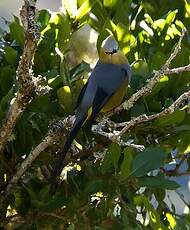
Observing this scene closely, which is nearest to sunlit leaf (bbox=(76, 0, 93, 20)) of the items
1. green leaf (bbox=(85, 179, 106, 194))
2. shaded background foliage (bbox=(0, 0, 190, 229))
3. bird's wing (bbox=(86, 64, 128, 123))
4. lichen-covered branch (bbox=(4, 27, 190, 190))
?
shaded background foliage (bbox=(0, 0, 190, 229))

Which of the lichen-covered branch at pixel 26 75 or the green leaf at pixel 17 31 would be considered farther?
the green leaf at pixel 17 31

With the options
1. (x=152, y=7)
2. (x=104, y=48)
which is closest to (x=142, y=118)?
(x=104, y=48)

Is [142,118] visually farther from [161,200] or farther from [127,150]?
[161,200]

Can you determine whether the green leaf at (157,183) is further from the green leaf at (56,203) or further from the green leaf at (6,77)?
the green leaf at (6,77)

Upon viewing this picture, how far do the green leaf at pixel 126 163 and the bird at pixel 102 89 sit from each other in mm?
91

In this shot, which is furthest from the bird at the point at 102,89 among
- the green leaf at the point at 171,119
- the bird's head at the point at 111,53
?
the green leaf at the point at 171,119

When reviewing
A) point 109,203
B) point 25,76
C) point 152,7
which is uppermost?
point 25,76

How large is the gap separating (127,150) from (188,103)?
217 millimetres

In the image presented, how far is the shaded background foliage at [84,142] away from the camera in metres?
0.99

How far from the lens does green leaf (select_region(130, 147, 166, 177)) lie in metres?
0.97

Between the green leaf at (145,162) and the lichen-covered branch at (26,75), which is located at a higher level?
the lichen-covered branch at (26,75)

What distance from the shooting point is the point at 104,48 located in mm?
1203

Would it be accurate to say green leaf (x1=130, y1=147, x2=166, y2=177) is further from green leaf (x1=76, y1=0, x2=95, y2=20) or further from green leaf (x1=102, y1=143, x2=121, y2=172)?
green leaf (x1=76, y1=0, x2=95, y2=20)

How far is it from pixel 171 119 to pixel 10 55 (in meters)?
0.29
